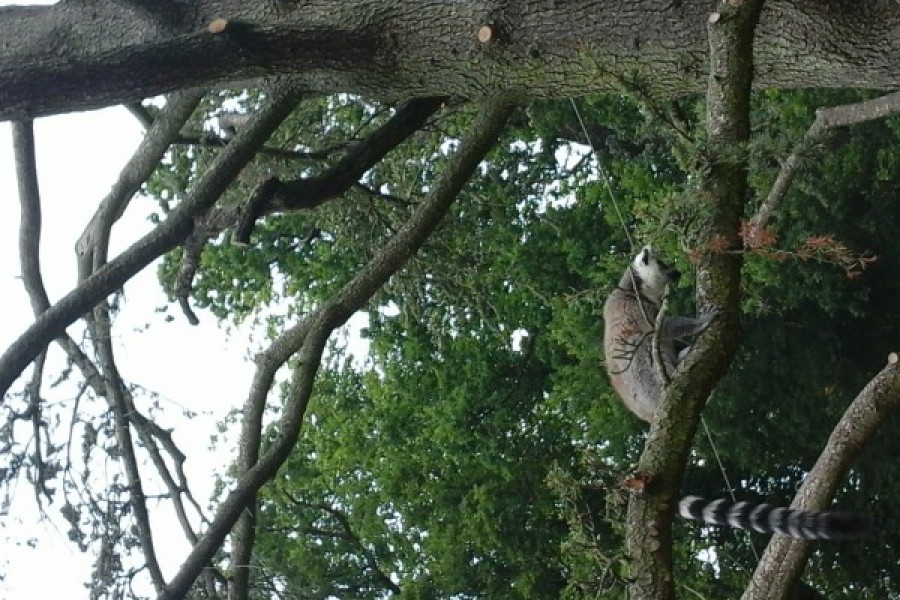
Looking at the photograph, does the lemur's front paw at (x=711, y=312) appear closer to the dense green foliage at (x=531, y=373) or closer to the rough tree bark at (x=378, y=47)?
the rough tree bark at (x=378, y=47)

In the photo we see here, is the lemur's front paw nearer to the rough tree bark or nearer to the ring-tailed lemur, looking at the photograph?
the ring-tailed lemur

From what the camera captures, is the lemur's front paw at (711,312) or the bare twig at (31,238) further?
the bare twig at (31,238)

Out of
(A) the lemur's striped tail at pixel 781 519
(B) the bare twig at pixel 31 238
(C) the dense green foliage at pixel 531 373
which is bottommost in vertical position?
(A) the lemur's striped tail at pixel 781 519

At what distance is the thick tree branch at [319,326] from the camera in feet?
22.7

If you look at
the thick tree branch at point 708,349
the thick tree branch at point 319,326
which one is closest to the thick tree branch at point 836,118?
the thick tree branch at point 319,326

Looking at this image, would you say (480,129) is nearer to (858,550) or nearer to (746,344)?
(746,344)

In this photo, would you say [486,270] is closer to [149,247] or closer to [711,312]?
[149,247]

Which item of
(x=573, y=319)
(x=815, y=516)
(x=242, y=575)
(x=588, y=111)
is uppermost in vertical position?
(x=588, y=111)

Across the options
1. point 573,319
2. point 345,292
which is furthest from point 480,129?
point 573,319

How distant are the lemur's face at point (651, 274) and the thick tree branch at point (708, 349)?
390cm

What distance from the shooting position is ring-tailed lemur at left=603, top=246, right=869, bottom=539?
13.9 ft

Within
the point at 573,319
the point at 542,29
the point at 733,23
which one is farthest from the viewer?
the point at 573,319

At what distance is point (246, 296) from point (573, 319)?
5116 mm

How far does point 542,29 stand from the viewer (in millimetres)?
5531
